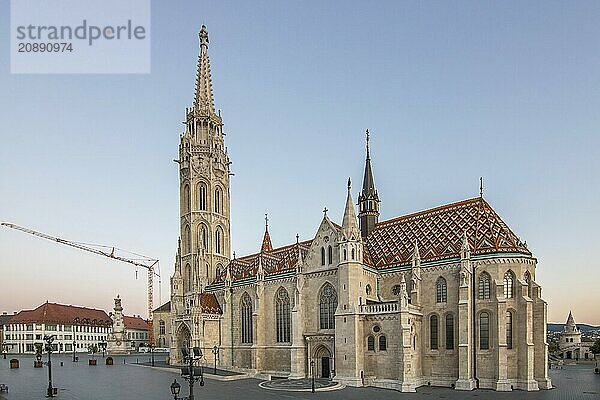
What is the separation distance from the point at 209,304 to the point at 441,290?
28.4m

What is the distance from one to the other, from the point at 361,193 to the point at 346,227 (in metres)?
11.3

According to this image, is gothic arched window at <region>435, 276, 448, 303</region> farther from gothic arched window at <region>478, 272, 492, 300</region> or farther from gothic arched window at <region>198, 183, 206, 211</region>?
gothic arched window at <region>198, 183, 206, 211</region>

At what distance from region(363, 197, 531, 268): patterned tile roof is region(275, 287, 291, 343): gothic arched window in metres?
9.91

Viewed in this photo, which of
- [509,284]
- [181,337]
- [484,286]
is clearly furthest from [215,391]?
[181,337]

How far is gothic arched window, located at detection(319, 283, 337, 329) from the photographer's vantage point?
5138 cm

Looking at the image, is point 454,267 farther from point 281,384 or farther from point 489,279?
point 281,384

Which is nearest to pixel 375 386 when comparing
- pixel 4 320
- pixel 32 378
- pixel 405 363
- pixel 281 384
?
pixel 405 363

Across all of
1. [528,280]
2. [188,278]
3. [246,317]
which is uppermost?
[528,280]

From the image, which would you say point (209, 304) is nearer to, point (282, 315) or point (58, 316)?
point (282, 315)

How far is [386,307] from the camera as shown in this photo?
45.8 metres

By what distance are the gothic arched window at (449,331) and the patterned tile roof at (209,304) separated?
91.2 ft

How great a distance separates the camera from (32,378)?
5169 cm

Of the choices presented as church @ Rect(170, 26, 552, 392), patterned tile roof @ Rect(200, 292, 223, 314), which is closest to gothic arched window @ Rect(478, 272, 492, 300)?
church @ Rect(170, 26, 552, 392)

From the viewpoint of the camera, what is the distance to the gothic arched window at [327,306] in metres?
51.4
